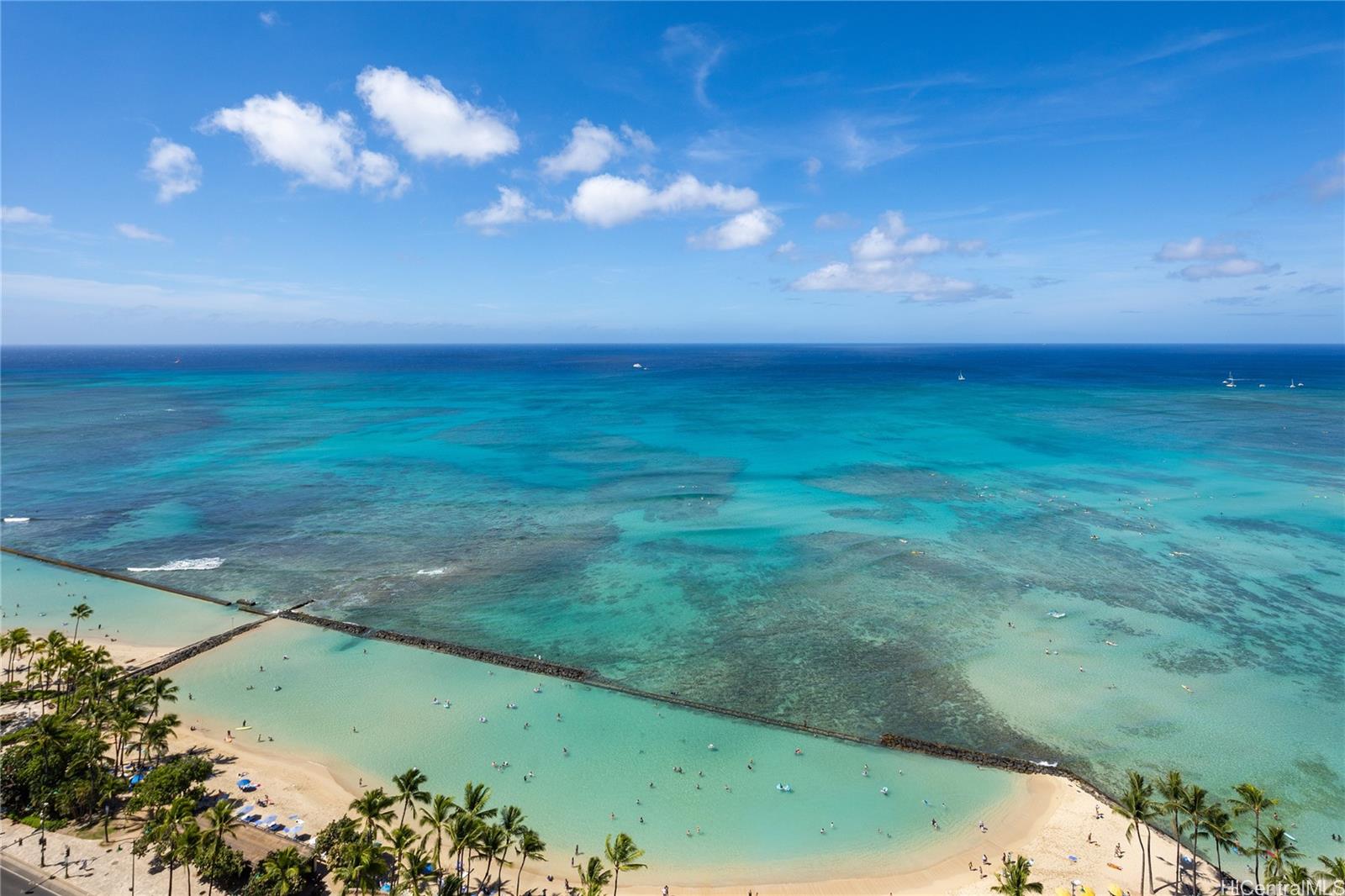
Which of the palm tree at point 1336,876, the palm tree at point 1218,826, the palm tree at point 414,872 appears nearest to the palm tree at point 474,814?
the palm tree at point 414,872

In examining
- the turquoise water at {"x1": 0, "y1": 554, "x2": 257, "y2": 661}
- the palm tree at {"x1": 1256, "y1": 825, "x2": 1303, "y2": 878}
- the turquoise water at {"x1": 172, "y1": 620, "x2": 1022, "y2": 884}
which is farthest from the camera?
the turquoise water at {"x1": 0, "y1": 554, "x2": 257, "y2": 661}

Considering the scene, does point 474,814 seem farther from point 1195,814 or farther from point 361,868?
point 1195,814

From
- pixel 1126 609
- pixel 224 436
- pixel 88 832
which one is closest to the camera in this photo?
pixel 88 832

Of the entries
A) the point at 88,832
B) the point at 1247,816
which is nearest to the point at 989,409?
the point at 1247,816

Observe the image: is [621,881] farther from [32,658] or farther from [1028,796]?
[32,658]

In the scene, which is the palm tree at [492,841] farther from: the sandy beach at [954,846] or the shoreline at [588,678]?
the shoreline at [588,678]

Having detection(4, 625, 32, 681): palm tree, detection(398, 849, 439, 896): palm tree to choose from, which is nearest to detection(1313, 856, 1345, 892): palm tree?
detection(398, 849, 439, 896): palm tree

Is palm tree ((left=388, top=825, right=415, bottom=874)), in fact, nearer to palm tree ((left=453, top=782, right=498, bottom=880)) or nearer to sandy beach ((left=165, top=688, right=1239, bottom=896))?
palm tree ((left=453, top=782, right=498, bottom=880))
